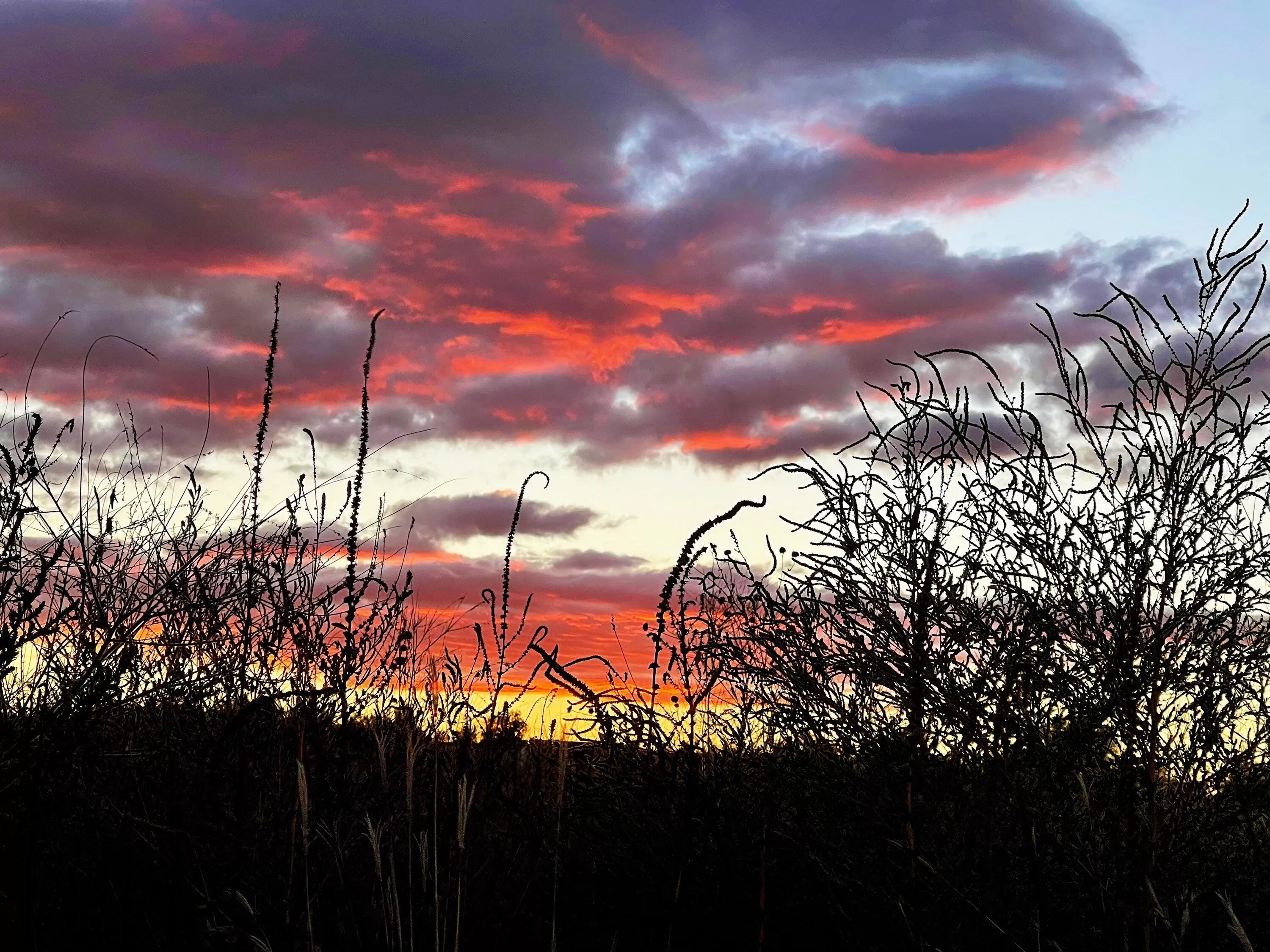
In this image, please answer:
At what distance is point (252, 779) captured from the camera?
472 cm

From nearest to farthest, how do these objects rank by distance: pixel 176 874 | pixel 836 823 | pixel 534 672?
pixel 176 874 < pixel 534 672 < pixel 836 823

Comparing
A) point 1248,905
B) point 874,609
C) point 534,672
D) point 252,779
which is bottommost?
point 1248,905

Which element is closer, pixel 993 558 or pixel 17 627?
pixel 17 627

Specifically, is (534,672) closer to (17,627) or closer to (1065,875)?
(17,627)

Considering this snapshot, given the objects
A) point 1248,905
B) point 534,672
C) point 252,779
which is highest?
point 534,672

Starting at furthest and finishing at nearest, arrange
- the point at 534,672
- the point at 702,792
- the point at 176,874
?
1. the point at 534,672
2. the point at 176,874
3. the point at 702,792

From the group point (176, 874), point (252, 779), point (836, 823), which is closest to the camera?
point (176, 874)

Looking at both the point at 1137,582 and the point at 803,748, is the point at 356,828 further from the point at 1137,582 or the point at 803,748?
the point at 1137,582

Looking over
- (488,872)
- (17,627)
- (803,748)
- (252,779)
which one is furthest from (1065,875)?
(17,627)

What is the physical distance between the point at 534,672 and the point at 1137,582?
2.60 metres

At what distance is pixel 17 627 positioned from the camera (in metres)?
4.42

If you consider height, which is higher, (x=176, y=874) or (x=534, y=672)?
(x=534, y=672)

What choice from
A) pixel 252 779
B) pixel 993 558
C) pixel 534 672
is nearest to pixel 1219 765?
pixel 993 558

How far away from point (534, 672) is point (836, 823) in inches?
77.8
